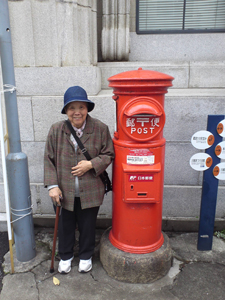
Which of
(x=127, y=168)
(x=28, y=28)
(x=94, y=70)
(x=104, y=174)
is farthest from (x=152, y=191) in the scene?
(x=28, y=28)

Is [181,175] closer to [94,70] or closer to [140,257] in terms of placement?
[140,257]

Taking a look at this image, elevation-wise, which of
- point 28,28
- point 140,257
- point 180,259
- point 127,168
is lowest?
point 180,259

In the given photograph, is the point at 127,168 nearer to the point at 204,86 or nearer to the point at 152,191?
the point at 152,191

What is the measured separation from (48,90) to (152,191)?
1.89m

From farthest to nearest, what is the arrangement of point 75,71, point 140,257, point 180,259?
1. point 75,71
2. point 180,259
3. point 140,257

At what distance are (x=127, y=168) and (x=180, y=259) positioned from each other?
4.75 feet

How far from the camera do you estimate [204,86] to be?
12.3ft

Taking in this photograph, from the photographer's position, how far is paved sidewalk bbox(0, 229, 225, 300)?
8.26 feet

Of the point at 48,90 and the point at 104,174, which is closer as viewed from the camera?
the point at 104,174

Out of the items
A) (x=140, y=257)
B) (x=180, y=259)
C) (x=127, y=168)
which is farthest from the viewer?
(x=180, y=259)

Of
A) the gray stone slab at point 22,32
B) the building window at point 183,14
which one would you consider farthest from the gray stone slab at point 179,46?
the gray stone slab at point 22,32

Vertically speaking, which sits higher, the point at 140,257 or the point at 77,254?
the point at 140,257

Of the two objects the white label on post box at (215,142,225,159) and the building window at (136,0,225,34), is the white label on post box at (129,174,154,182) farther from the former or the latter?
the building window at (136,0,225,34)

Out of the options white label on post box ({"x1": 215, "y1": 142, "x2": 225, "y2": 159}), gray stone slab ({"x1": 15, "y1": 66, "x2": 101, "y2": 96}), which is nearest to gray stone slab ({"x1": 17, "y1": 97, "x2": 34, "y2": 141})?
gray stone slab ({"x1": 15, "y1": 66, "x2": 101, "y2": 96})
